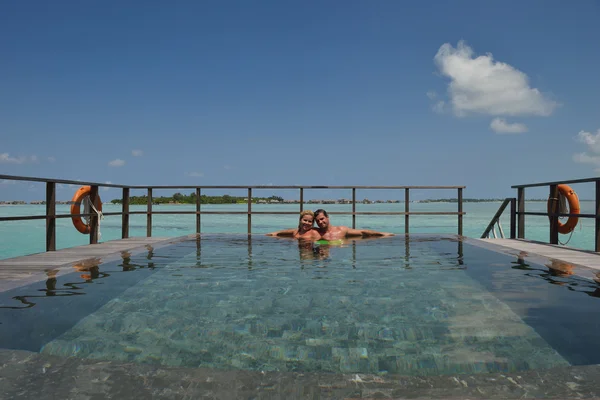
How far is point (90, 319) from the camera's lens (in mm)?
2416

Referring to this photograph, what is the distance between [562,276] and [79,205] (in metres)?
6.45

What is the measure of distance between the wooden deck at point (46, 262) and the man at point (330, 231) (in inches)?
104

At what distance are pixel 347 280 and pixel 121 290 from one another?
176 centimetres

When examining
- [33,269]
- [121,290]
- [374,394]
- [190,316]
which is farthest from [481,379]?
[33,269]

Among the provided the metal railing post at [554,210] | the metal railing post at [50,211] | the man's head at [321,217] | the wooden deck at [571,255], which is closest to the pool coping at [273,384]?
the wooden deck at [571,255]

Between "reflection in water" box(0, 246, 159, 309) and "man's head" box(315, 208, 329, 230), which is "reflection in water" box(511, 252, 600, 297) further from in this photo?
"reflection in water" box(0, 246, 159, 309)

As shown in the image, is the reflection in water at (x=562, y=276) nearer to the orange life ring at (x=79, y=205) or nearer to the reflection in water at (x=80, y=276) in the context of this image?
the reflection in water at (x=80, y=276)

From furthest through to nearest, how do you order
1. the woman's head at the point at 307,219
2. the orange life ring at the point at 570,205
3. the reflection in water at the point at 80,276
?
the woman's head at the point at 307,219 → the orange life ring at the point at 570,205 → the reflection in water at the point at 80,276

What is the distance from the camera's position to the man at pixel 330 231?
6.71 metres

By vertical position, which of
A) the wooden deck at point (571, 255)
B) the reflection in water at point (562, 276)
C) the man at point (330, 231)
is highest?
the man at point (330, 231)

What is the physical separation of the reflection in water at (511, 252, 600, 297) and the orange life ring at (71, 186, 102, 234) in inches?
237

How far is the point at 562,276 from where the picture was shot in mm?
3688

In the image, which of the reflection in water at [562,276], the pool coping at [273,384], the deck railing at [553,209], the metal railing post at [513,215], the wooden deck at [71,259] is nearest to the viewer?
Answer: the pool coping at [273,384]

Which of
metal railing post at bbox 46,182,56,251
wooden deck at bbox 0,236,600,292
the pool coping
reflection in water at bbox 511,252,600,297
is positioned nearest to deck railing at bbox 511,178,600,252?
wooden deck at bbox 0,236,600,292
